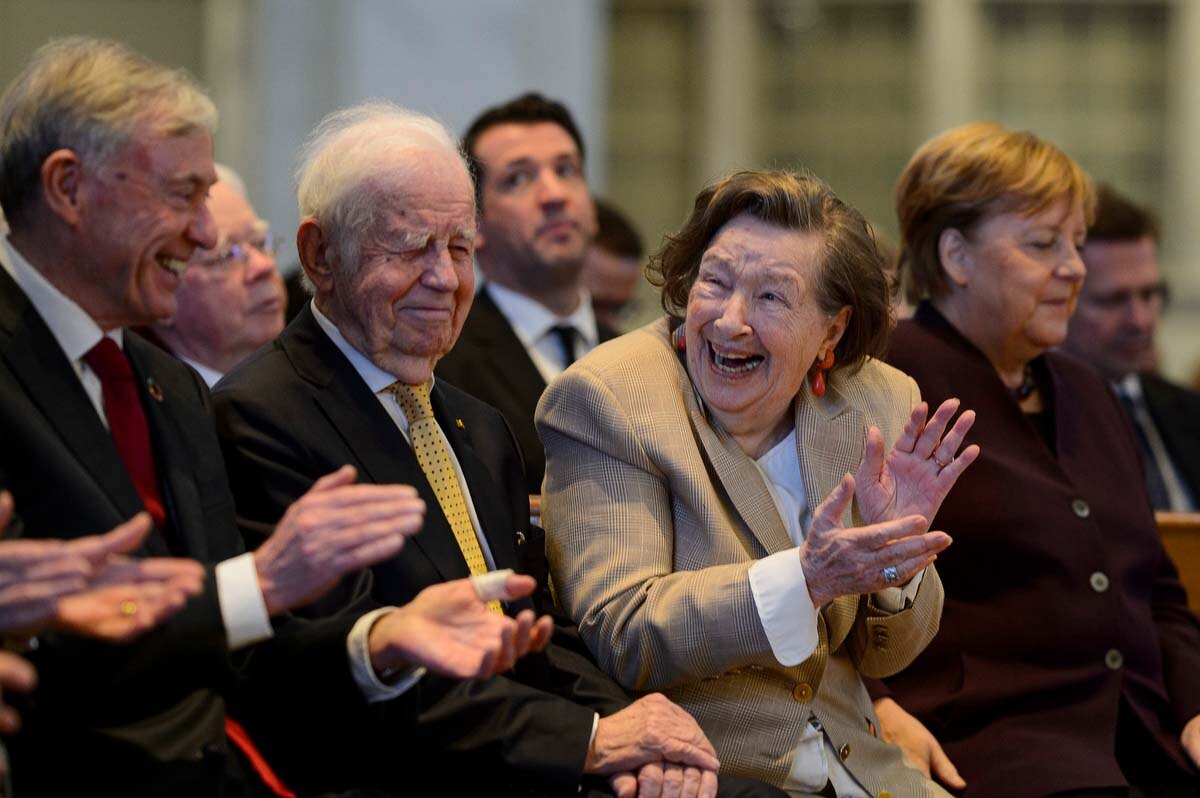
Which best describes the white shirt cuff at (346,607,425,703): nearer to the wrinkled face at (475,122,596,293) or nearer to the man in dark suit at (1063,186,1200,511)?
the wrinkled face at (475,122,596,293)

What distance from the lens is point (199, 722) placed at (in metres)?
2.24

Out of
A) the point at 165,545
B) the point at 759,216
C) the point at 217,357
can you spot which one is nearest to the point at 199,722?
the point at 165,545

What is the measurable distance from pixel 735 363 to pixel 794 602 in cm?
50

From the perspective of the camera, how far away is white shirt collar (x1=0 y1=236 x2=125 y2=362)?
227 centimetres

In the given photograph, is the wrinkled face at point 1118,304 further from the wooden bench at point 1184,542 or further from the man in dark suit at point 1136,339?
the wooden bench at point 1184,542

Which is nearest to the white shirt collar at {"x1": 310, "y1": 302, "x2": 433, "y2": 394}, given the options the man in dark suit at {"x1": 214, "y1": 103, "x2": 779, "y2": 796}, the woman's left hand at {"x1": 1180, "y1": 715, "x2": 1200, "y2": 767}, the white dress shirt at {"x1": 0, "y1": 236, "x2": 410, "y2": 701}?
the man in dark suit at {"x1": 214, "y1": 103, "x2": 779, "y2": 796}

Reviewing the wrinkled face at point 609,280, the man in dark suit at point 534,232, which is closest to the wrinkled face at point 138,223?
the man in dark suit at point 534,232

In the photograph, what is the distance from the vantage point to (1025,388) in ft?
11.9

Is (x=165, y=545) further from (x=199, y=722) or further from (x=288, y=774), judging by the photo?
(x=288, y=774)

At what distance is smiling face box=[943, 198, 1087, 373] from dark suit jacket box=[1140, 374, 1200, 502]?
1.51m

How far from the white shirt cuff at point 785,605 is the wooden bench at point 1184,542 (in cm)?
168

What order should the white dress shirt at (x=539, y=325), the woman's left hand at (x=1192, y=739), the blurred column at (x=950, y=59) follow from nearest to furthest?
the woman's left hand at (x=1192, y=739) < the white dress shirt at (x=539, y=325) < the blurred column at (x=950, y=59)

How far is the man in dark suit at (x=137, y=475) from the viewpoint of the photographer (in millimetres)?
2125

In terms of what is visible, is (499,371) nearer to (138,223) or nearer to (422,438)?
(422,438)
